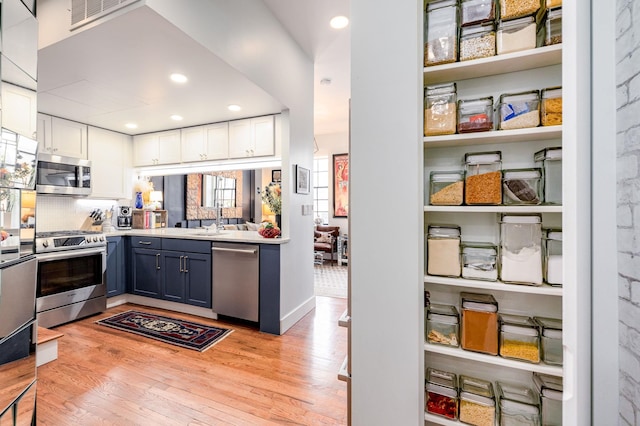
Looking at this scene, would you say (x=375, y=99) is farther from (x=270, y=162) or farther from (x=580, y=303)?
(x=270, y=162)

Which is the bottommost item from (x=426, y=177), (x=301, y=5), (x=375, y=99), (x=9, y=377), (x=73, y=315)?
(x=73, y=315)

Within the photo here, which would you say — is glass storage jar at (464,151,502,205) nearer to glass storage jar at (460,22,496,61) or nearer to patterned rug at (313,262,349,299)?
glass storage jar at (460,22,496,61)

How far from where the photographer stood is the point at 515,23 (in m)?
1.06

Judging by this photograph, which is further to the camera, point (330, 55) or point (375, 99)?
point (330, 55)

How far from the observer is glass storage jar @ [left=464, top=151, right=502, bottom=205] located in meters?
1.12

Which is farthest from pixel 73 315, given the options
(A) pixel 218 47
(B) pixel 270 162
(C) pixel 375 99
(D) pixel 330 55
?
(D) pixel 330 55

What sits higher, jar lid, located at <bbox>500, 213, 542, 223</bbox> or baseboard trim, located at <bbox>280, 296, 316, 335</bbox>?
jar lid, located at <bbox>500, 213, 542, 223</bbox>

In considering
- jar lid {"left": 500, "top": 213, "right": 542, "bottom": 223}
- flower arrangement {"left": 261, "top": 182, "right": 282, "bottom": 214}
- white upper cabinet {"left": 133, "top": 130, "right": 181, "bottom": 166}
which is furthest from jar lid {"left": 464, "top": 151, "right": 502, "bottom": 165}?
white upper cabinet {"left": 133, "top": 130, "right": 181, "bottom": 166}

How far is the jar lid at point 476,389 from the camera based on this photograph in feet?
3.70

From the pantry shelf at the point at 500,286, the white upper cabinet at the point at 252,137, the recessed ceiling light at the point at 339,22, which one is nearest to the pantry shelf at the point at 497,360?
the pantry shelf at the point at 500,286

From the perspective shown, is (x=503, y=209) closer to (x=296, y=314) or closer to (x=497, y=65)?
(x=497, y=65)

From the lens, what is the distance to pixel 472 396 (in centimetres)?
114

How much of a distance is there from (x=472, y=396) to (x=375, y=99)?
1.27 meters

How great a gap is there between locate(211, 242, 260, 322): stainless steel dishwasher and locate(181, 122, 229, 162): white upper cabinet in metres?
1.22
